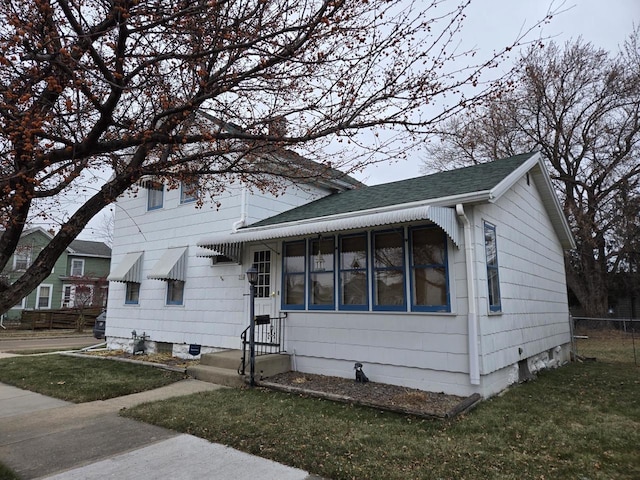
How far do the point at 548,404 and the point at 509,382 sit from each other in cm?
109

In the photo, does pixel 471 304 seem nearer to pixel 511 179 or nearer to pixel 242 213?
pixel 511 179

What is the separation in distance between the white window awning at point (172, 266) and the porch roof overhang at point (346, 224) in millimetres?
1733

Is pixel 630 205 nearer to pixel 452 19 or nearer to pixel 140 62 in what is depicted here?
pixel 452 19

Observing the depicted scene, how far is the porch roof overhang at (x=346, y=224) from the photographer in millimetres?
6137

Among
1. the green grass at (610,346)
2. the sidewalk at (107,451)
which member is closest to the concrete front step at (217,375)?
the sidewalk at (107,451)

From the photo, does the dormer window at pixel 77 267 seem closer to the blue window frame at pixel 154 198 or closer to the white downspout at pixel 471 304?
the blue window frame at pixel 154 198

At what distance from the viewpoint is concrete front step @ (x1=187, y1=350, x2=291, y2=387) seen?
7.56 meters

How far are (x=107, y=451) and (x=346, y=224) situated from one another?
452cm

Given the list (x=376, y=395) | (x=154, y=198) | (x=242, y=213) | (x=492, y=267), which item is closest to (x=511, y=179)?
(x=492, y=267)

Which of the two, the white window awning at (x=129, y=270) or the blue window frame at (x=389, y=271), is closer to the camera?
the blue window frame at (x=389, y=271)

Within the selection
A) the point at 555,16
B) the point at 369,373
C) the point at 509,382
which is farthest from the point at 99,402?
the point at 555,16

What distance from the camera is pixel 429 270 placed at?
22.5ft

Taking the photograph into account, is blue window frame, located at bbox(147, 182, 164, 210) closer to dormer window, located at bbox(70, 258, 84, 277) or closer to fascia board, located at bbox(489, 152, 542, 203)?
fascia board, located at bbox(489, 152, 542, 203)

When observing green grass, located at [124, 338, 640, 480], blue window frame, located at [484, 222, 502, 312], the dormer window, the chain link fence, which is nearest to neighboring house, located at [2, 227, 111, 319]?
the dormer window
